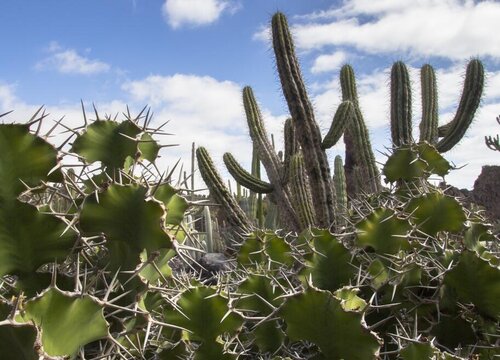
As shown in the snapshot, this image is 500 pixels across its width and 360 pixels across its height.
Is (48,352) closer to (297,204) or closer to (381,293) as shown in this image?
(381,293)

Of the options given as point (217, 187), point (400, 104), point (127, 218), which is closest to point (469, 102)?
point (400, 104)

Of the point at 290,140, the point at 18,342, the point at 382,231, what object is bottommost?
the point at 18,342

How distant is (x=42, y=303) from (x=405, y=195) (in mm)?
1499

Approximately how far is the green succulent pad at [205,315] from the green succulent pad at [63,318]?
351 mm

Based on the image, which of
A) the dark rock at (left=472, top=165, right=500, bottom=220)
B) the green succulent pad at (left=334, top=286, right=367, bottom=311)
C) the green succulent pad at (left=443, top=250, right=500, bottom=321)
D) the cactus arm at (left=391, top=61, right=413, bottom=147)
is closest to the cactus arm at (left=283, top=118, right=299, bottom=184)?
the cactus arm at (left=391, top=61, right=413, bottom=147)

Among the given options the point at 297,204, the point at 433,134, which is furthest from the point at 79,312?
the point at 433,134

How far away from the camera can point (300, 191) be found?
881 cm

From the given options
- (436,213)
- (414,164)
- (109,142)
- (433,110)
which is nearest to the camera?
(109,142)

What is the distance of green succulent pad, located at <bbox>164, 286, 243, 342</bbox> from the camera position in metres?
1.35

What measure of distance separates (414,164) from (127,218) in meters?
1.25

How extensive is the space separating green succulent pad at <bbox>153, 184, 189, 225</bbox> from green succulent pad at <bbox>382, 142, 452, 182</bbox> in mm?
1011

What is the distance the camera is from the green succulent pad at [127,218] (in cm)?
117

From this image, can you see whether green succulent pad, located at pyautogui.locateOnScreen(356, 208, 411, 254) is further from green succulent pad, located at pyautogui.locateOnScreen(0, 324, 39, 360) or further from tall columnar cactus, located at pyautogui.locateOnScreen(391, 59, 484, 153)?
tall columnar cactus, located at pyautogui.locateOnScreen(391, 59, 484, 153)

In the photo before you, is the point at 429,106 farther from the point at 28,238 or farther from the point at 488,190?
the point at 28,238
